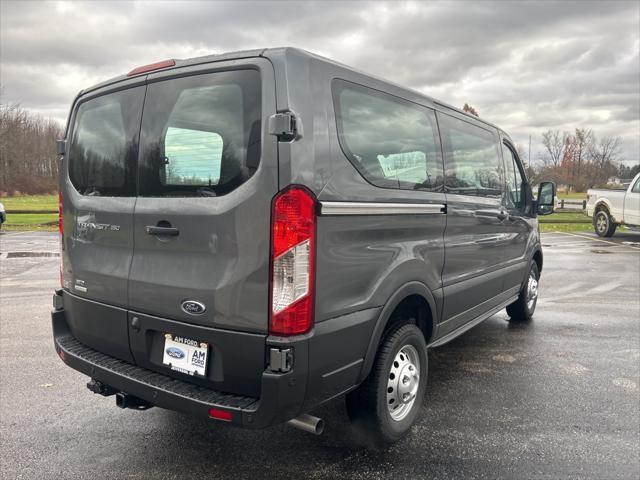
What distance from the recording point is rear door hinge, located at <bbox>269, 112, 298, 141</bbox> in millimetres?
2232

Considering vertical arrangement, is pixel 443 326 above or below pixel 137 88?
below

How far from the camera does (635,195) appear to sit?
1489cm

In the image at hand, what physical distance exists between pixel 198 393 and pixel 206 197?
0.98m

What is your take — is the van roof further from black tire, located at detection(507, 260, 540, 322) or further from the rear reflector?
black tire, located at detection(507, 260, 540, 322)

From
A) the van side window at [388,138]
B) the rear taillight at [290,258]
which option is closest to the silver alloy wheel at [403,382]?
the rear taillight at [290,258]

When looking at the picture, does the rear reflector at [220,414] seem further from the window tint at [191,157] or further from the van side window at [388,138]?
the van side window at [388,138]

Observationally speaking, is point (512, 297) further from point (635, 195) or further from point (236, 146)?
point (635, 195)

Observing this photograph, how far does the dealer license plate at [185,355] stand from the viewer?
2.46 m

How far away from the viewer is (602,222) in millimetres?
16328

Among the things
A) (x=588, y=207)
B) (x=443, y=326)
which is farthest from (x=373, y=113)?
(x=588, y=207)

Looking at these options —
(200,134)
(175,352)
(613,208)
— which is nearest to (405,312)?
(175,352)

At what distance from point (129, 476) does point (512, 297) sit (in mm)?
4170

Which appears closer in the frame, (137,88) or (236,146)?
(236,146)

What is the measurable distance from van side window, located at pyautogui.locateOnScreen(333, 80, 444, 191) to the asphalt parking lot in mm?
1649
